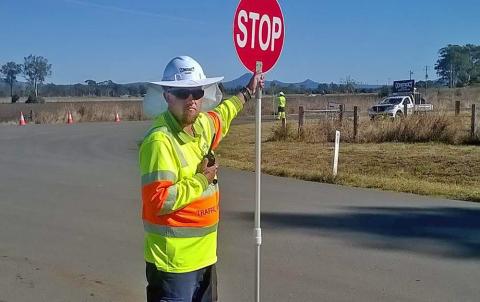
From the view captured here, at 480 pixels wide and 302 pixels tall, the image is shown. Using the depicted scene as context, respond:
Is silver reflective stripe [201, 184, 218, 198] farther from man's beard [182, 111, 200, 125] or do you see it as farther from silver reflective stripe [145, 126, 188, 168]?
man's beard [182, 111, 200, 125]

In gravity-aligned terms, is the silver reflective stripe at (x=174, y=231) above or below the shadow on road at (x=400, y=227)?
above

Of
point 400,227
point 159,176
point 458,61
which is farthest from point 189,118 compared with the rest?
point 458,61

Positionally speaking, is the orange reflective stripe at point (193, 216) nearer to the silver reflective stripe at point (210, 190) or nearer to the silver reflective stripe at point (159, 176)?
the silver reflective stripe at point (210, 190)

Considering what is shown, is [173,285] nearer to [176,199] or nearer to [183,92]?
[176,199]

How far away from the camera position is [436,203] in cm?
1027

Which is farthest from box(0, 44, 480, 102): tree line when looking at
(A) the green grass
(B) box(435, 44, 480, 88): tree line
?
(A) the green grass

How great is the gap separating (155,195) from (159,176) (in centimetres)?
10

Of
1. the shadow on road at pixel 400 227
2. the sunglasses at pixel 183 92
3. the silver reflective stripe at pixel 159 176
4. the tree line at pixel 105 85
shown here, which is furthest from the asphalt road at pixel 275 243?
the tree line at pixel 105 85

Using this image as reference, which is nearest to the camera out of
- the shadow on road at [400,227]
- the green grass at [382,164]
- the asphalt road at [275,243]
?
the asphalt road at [275,243]

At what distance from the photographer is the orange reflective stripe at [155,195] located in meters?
3.21

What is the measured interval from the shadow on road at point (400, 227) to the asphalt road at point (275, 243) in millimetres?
15

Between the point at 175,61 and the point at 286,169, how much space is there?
11375mm

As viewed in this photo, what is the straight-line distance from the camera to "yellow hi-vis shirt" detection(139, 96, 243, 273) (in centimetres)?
323

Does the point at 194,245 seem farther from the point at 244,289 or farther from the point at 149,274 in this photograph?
the point at 244,289
